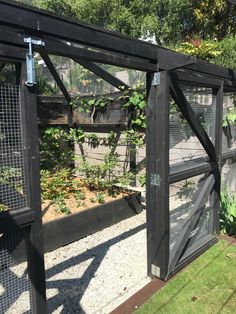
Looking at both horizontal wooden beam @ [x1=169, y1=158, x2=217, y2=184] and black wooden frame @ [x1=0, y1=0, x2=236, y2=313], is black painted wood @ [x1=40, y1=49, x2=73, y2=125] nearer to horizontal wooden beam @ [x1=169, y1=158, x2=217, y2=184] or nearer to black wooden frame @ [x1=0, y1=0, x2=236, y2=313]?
black wooden frame @ [x1=0, y1=0, x2=236, y2=313]

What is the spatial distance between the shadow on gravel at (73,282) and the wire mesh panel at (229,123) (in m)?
2.01

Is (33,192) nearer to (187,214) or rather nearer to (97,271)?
(97,271)

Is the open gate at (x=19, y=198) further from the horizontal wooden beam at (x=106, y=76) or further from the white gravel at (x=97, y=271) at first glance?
the horizontal wooden beam at (x=106, y=76)

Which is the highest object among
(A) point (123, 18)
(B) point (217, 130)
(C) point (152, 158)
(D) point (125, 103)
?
(A) point (123, 18)

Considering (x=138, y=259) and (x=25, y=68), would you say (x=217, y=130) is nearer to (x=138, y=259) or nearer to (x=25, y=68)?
(x=138, y=259)

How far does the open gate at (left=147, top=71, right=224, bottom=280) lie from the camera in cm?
291

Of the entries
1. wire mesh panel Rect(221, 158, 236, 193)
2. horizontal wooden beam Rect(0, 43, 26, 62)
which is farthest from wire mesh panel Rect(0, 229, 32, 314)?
wire mesh panel Rect(221, 158, 236, 193)

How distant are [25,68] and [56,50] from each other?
0.96 ft

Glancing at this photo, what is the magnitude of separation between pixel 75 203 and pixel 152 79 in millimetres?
2551

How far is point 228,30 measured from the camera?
8.91 m

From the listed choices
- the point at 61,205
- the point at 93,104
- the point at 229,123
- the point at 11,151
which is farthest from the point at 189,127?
the point at 93,104

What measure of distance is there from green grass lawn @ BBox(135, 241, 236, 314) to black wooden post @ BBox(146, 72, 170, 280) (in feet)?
0.76

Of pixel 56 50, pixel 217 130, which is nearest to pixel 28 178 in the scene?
pixel 56 50

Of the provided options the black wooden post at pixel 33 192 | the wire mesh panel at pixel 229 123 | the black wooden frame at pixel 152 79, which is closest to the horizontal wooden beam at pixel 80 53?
the black wooden frame at pixel 152 79
